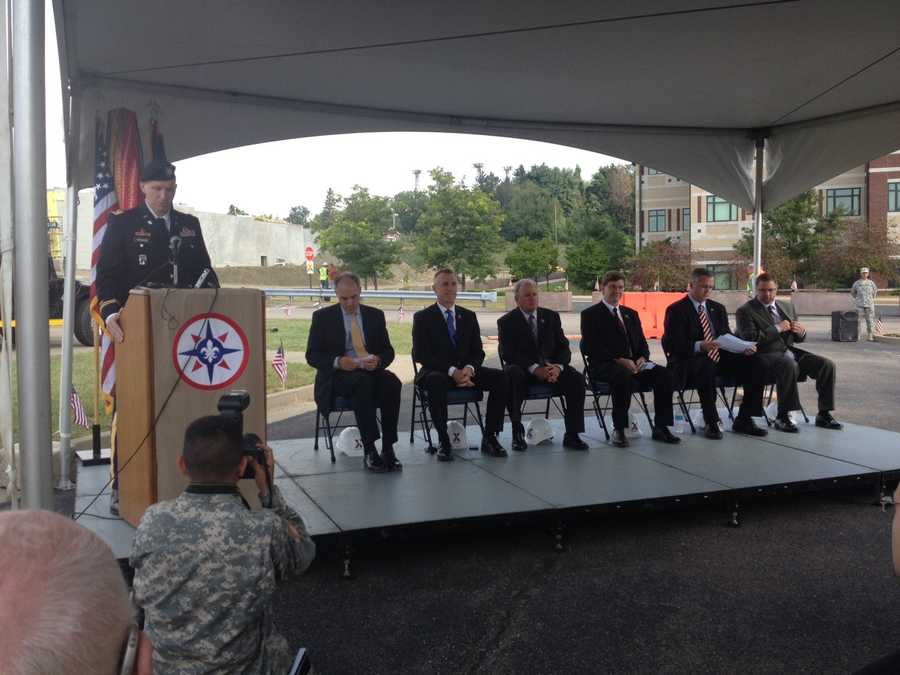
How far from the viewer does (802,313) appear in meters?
31.5

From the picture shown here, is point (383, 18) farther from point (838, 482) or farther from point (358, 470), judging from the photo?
point (838, 482)

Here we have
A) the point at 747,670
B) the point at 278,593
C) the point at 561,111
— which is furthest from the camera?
the point at 561,111

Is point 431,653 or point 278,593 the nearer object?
point 431,653

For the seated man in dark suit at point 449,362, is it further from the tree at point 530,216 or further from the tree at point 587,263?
the tree at point 530,216

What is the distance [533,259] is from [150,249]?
1430 inches

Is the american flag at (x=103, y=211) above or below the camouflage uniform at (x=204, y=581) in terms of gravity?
above

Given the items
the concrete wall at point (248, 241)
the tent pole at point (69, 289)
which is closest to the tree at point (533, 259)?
the concrete wall at point (248, 241)

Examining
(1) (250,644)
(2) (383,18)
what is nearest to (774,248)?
(2) (383,18)

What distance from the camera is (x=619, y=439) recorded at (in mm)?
6328

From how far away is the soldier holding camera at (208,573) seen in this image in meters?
2.19

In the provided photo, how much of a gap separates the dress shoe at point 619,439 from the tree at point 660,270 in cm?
2965

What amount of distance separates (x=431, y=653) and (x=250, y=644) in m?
1.21

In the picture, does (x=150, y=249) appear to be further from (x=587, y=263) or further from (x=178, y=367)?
(x=587, y=263)

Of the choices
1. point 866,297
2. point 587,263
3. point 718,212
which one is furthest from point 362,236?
point 866,297
